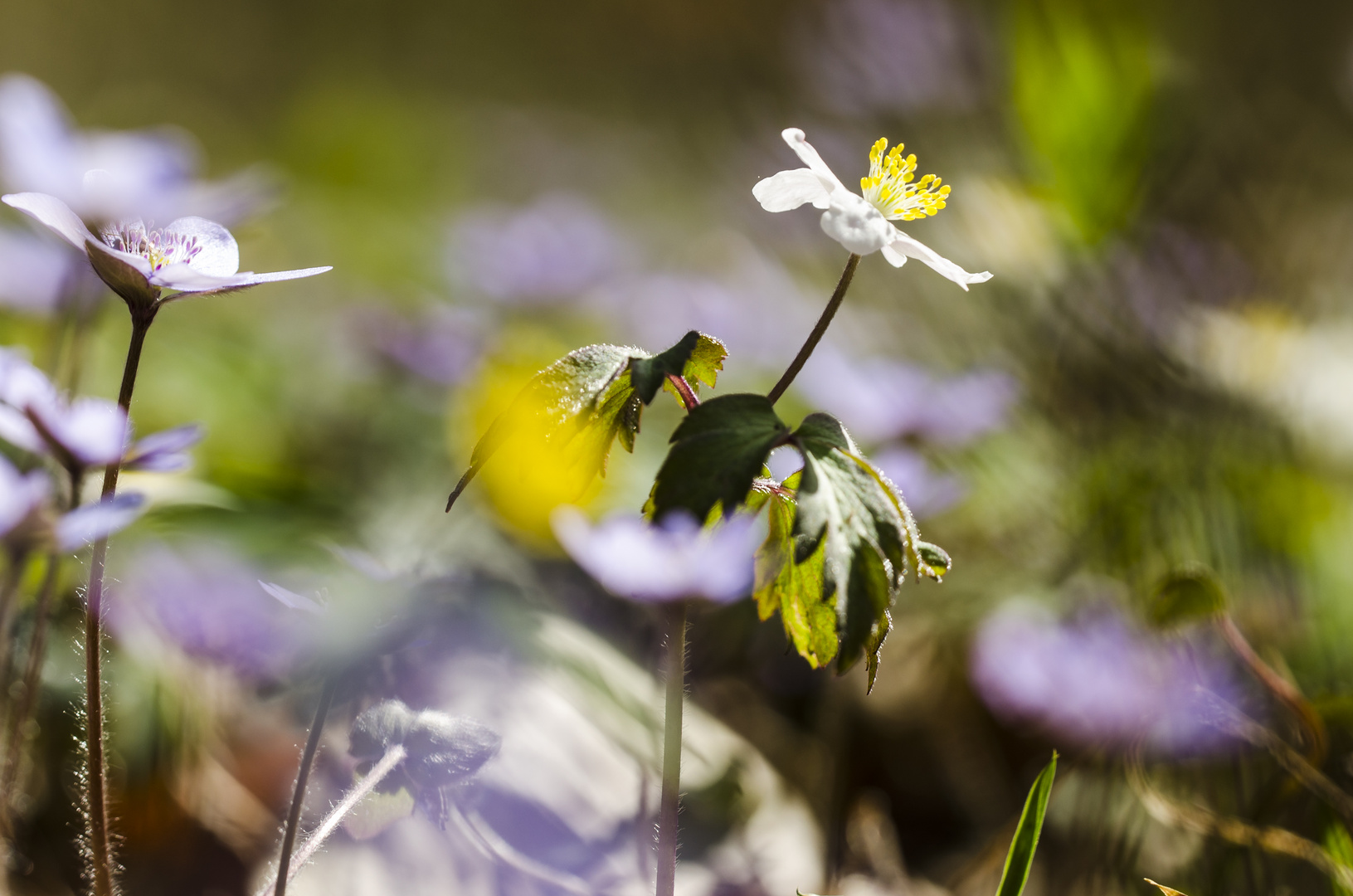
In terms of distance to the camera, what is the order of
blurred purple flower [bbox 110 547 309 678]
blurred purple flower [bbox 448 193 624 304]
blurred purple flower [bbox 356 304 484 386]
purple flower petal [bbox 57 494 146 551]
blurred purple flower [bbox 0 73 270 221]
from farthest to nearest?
blurred purple flower [bbox 448 193 624 304] → blurred purple flower [bbox 356 304 484 386] → blurred purple flower [bbox 0 73 270 221] → blurred purple flower [bbox 110 547 309 678] → purple flower petal [bbox 57 494 146 551]

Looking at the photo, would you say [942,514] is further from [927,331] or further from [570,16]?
[570,16]

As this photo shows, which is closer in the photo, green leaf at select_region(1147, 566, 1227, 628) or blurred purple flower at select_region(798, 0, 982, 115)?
green leaf at select_region(1147, 566, 1227, 628)

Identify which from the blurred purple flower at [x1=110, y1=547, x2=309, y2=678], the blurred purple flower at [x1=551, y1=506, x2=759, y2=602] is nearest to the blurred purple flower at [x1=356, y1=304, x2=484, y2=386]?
the blurred purple flower at [x1=110, y1=547, x2=309, y2=678]

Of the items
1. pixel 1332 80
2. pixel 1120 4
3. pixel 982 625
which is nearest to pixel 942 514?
pixel 982 625

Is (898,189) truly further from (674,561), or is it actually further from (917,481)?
A: (917,481)

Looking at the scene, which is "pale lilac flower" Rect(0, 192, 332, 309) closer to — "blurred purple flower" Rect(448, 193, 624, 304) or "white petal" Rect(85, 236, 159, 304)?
"white petal" Rect(85, 236, 159, 304)

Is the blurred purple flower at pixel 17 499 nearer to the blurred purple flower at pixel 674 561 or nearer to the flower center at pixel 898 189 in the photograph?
the blurred purple flower at pixel 674 561
